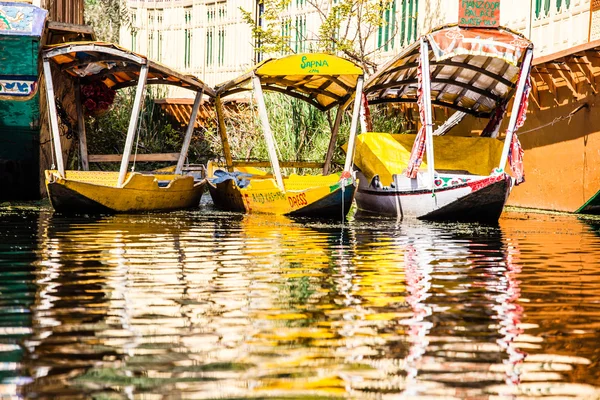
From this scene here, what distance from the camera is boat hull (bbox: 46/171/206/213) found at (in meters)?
14.2

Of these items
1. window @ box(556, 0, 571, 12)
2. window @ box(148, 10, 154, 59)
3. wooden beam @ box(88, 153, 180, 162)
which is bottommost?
wooden beam @ box(88, 153, 180, 162)

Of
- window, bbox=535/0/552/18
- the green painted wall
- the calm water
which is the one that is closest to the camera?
the calm water

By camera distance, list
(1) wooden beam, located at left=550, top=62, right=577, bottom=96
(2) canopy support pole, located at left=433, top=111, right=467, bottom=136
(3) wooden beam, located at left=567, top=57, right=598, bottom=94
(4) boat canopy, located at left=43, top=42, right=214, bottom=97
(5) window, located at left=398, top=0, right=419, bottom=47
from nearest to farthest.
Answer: (4) boat canopy, located at left=43, top=42, right=214, bottom=97
(3) wooden beam, located at left=567, top=57, right=598, bottom=94
(1) wooden beam, located at left=550, top=62, right=577, bottom=96
(2) canopy support pole, located at left=433, top=111, right=467, bottom=136
(5) window, located at left=398, top=0, right=419, bottom=47

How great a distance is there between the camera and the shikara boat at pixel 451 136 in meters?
14.8

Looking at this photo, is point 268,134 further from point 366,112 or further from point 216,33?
point 216,33

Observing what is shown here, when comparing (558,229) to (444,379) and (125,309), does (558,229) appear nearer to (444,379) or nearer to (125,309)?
(125,309)

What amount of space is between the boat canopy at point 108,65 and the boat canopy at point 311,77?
38.8 inches

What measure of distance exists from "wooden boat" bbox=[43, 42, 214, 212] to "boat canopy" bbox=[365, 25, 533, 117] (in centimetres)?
336

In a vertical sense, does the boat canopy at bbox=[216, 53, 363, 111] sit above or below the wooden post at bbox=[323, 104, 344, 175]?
above

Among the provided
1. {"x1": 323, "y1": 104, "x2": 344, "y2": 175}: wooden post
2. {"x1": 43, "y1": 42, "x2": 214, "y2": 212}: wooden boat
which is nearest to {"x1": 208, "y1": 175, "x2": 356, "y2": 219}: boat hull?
{"x1": 43, "y1": 42, "x2": 214, "y2": 212}: wooden boat

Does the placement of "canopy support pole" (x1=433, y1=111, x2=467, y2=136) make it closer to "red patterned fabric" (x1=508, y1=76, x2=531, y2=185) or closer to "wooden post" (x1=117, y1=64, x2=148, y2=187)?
"red patterned fabric" (x1=508, y1=76, x2=531, y2=185)

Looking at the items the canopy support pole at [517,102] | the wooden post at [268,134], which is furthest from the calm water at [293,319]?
the canopy support pole at [517,102]

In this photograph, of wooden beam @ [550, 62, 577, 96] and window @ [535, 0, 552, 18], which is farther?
window @ [535, 0, 552, 18]

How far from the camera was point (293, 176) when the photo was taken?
660 inches
